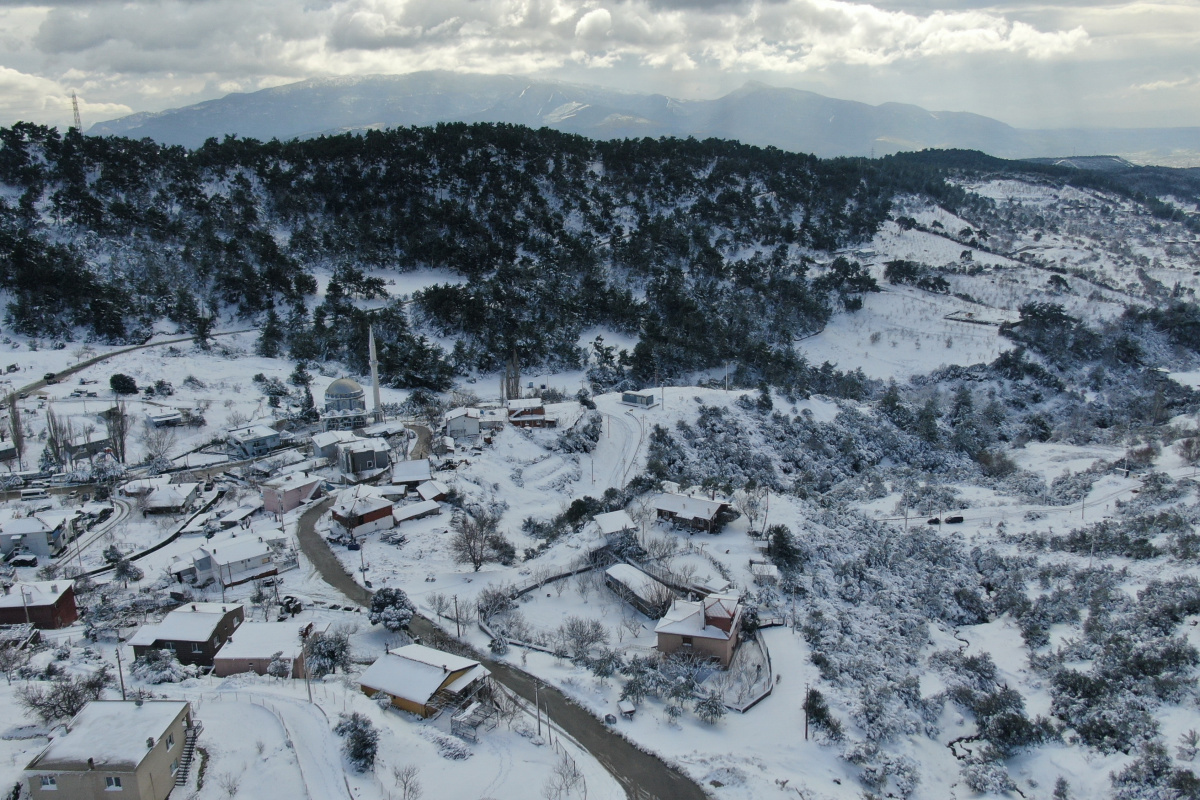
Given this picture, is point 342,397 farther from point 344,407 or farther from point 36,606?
point 36,606

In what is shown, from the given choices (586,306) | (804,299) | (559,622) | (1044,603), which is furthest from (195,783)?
(804,299)

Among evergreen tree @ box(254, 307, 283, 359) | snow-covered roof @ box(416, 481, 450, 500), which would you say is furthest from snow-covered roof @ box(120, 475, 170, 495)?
evergreen tree @ box(254, 307, 283, 359)

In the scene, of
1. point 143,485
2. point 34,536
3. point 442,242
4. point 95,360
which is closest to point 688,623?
point 34,536

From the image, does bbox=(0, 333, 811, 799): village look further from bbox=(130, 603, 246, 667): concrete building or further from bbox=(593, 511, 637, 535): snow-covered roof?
bbox=(593, 511, 637, 535): snow-covered roof

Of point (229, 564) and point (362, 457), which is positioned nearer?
point (229, 564)

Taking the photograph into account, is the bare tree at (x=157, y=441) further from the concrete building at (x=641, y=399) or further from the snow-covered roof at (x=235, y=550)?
the concrete building at (x=641, y=399)

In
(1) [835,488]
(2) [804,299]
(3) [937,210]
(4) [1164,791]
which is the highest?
(3) [937,210]

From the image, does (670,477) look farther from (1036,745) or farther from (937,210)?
(937,210)
